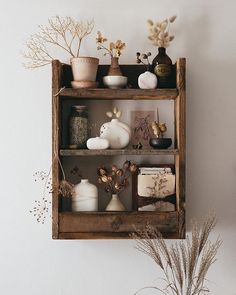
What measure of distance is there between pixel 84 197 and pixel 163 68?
60cm

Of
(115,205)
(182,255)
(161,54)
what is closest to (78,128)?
(115,205)

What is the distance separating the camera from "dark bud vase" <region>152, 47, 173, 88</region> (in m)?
1.92

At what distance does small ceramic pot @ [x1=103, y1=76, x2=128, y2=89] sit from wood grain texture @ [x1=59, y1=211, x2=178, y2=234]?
0.51 m

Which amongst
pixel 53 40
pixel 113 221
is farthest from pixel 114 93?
pixel 113 221

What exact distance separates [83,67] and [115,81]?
138mm

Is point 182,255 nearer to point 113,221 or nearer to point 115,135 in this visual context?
point 113,221

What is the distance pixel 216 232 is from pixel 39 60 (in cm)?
106

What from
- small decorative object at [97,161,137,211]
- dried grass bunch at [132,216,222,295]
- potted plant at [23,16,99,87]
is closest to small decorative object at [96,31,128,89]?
potted plant at [23,16,99,87]

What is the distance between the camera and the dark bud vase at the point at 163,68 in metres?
1.92

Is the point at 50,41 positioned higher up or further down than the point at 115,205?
higher up

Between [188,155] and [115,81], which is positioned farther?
[188,155]

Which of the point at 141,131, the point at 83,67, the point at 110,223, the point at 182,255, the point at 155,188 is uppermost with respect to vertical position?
the point at 83,67

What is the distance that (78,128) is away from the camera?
6.36ft

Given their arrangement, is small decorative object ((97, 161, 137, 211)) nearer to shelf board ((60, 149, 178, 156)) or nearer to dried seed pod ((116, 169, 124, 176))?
dried seed pod ((116, 169, 124, 176))
